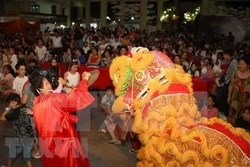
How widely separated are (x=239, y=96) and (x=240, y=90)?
0.36ft

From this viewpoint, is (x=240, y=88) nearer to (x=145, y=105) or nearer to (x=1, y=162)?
(x=145, y=105)

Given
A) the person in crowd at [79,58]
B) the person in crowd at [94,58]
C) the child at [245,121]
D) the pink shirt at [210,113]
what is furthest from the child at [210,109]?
the person in crowd at [79,58]

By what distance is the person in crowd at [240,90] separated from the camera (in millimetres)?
5662

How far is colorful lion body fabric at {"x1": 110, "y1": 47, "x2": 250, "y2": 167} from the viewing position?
9.19 ft

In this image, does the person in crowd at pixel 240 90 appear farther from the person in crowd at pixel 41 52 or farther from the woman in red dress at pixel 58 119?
the person in crowd at pixel 41 52

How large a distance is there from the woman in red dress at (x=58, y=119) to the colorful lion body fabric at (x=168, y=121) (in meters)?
0.40

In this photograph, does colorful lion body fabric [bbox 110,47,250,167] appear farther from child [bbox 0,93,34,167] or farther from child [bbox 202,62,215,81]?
child [bbox 202,62,215,81]

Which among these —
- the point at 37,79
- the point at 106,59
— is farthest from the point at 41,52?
the point at 37,79

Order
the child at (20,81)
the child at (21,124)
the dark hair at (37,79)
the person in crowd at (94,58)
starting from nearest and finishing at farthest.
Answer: the dark hair at (37,79) < the child at (21,124) < the child at (20,81) < the person in crowd at (94,58)

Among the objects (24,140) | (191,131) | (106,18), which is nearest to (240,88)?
(191,131)

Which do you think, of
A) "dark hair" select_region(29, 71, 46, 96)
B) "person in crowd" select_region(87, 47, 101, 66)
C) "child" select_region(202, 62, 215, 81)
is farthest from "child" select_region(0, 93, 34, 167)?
"person in crowd" select_region(87, 47, 101, 66)

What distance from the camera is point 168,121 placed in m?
2.91

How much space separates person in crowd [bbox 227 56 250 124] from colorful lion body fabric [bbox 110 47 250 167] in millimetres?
2838

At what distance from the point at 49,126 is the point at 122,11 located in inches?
1026
